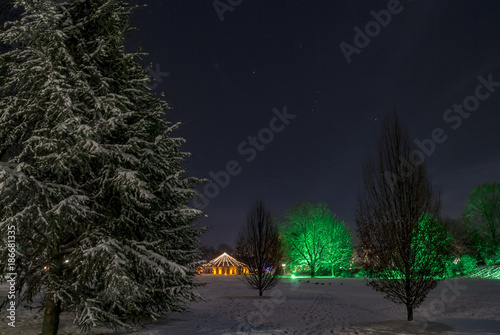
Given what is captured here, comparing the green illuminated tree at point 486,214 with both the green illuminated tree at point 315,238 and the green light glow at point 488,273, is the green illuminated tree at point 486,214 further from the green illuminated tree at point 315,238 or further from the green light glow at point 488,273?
the green illuminated tree at point 315,238

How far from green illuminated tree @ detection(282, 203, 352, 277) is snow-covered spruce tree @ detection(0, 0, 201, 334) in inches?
1868

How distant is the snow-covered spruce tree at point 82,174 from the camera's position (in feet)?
27.8

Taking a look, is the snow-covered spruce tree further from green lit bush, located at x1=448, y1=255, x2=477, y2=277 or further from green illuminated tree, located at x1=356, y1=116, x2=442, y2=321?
green lit bush, located at x1=448, y1=255, x2=477, y2=277

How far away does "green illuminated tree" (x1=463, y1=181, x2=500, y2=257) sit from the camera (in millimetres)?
46844

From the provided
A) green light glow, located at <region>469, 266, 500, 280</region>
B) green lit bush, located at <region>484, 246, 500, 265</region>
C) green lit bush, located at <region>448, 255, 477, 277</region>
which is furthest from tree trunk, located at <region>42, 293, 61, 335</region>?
green lit bush, located at <region>484, 246, 500, 265</region>

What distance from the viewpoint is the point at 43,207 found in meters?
8.53

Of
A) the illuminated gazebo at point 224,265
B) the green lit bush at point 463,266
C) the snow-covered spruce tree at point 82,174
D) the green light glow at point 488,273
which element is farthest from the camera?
the illuminated gazebo at point 224,265

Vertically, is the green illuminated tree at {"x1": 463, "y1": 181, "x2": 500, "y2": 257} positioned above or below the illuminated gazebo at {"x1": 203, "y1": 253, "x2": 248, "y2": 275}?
above

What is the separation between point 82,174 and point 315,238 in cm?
4945

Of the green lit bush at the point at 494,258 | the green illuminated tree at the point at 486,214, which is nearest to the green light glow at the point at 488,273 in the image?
the green lit bush at the point at 494,258

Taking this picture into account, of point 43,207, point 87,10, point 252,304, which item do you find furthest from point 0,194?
point 252,304

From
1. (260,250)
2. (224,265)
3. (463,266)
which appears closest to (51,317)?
(260,250)

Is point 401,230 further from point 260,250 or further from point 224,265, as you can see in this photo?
point 224,265

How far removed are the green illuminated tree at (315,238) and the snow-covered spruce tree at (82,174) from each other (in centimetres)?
4745
